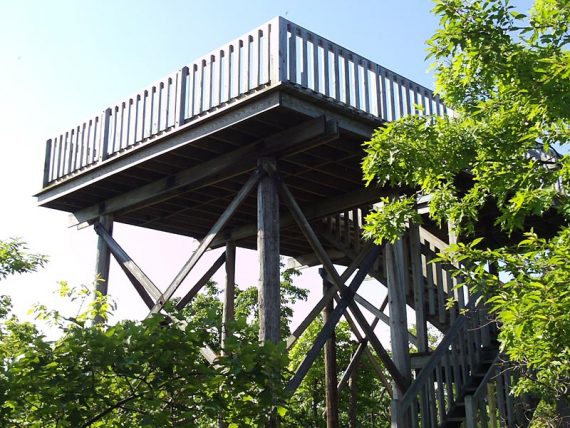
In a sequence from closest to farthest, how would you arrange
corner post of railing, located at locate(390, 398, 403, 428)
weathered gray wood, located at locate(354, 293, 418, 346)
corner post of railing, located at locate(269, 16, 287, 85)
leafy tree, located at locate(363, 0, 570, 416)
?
leafy tree, located at locate(363, 0, 570, 416) < corner post of railing, located at locate(269, 16, 287, 85) < corner post of railing, located at locate(390, 398, 403, 428) < weathered gray wood, located at locate(354, 293, 418, 346)

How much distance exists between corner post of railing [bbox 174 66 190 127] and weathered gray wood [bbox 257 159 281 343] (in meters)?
1.29

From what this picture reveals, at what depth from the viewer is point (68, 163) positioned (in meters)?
13.2

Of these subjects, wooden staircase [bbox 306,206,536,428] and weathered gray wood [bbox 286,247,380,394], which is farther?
wooden staircase [bbox 306,206,536,428]

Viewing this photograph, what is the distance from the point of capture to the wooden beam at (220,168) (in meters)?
9.84

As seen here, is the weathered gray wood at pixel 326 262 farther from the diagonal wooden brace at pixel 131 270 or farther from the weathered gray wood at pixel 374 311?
the weathered gray wood at pixel 374 311

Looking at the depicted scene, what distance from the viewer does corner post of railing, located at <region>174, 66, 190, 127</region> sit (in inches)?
418

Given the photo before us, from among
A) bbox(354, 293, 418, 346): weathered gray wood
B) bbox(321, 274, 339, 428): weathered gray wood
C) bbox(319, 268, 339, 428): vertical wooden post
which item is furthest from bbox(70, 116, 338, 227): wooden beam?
bbox(354, 293, 418, 346): weathered gray wood

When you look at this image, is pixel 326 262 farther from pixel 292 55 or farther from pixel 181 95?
pixel 292 55

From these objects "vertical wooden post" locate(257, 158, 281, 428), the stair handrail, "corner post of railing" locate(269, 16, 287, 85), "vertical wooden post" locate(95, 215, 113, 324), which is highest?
"corner post of railing" locate(269, 16, 287, 85)

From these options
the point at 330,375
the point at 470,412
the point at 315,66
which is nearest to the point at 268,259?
the point at 315,66

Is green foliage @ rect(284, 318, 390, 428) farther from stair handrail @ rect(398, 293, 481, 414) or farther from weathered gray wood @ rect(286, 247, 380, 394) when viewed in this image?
stair handrail @ rect(398, 293, 481, 414)

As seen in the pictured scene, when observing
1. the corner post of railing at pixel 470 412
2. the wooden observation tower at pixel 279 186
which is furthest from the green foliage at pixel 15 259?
the corner post of railing at pixel 470 412

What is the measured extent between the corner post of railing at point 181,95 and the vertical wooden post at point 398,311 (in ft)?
13.0

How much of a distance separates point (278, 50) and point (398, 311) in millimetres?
4799
